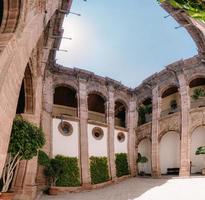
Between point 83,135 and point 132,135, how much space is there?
18.2 feet

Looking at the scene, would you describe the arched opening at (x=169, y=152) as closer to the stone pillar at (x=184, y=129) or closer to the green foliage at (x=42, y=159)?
the stone pillar at (x=184, y=129)

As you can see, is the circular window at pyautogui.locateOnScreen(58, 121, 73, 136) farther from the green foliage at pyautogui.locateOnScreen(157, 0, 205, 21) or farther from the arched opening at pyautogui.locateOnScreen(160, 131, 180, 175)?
the green foliage at pyautogui.locateOnScreen(157, 0, 205, 21)

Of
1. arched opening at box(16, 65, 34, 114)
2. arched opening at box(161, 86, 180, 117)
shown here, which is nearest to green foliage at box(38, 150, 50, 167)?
arched opening at box(16, 65, 34, 114)

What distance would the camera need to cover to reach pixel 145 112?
82.5ft

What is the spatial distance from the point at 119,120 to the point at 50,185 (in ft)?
36.2

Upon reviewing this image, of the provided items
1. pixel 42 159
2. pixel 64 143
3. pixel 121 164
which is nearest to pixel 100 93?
pixel 64 143

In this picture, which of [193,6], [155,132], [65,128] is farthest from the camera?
[155,132]

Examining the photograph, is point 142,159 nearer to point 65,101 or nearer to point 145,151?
point 145,151

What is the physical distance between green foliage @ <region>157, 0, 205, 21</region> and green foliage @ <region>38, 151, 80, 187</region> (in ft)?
50.5

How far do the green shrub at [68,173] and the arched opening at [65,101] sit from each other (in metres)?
4.67

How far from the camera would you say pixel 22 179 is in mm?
13438

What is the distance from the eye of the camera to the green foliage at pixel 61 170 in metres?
18.0

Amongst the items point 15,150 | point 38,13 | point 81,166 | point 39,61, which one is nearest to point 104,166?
point 81,166

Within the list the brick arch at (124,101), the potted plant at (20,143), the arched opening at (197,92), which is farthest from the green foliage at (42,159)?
the arched opening at (197,92)
